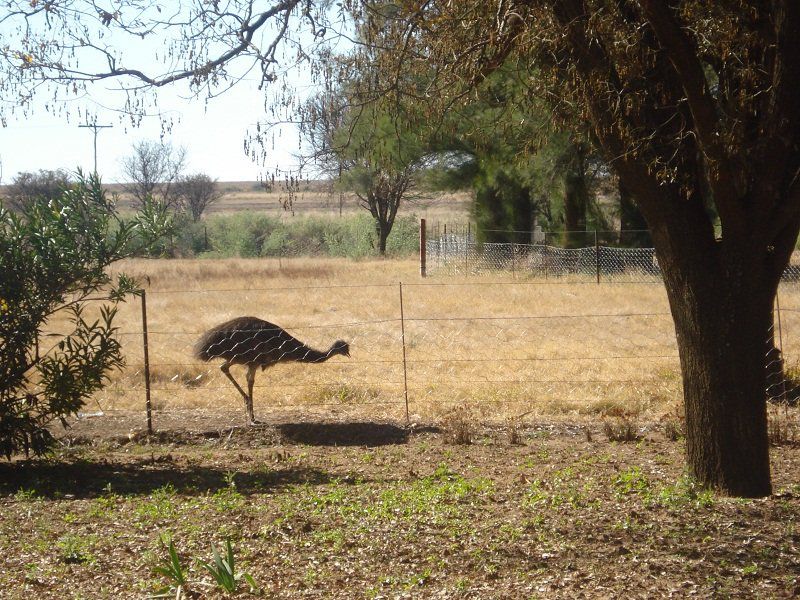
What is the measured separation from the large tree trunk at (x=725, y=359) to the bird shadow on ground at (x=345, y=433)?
147 inches

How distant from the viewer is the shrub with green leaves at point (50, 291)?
7.41 metres

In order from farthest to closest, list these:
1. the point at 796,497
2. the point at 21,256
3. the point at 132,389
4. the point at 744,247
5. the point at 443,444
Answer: the point at 132,389 → the point at 443,444 → the point at 21,256 → the point at 796,497 → the point at 744,247

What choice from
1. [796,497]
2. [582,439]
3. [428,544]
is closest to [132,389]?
[582,439]

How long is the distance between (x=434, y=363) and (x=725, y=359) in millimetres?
7204

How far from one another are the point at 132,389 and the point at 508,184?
1880cm

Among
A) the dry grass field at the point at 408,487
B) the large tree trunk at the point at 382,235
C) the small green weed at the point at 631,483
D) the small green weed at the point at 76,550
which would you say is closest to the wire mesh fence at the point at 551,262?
the dry grass field at the point at 408,487

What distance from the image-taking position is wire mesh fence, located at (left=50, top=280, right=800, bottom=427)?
10156 millimetres

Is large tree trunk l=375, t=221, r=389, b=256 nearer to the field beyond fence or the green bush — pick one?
the green bush

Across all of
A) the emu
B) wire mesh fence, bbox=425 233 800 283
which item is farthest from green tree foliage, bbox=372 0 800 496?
wire mesh fence, bbox=425 233 800 283

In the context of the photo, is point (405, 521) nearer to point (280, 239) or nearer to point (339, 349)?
point (339, 349)

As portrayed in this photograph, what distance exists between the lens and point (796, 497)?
5.96 metres

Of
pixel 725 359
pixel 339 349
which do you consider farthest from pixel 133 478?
pixel 725 359

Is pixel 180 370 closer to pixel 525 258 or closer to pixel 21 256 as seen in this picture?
pixel 21 256

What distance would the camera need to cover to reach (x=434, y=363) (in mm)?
12664
